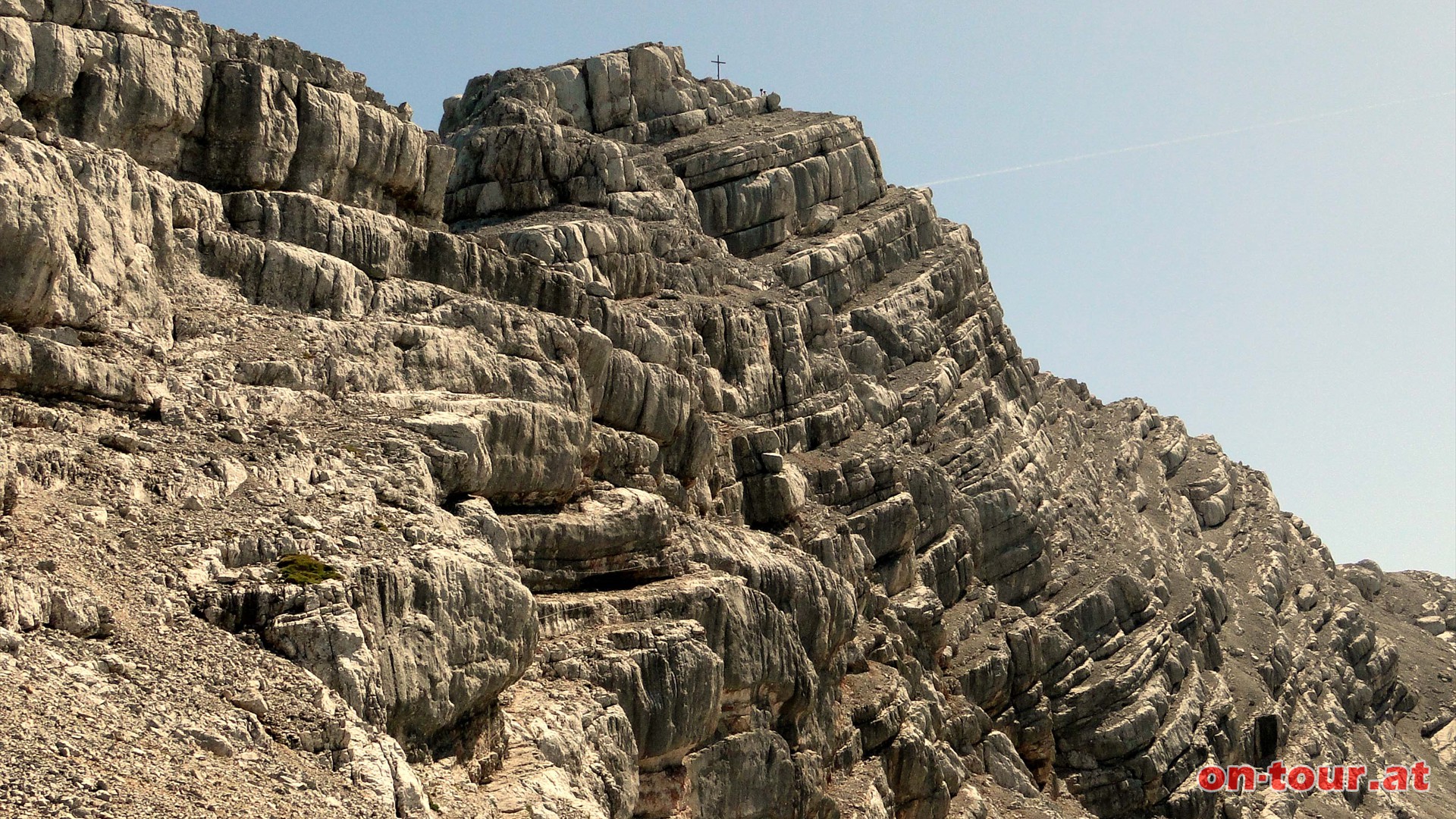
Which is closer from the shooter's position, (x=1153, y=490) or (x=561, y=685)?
(x=561, y=685)

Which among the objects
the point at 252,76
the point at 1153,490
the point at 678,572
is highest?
the point at 1153,490

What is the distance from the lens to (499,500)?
45188 mm

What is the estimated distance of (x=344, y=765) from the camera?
1107 inches

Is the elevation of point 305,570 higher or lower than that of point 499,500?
lower

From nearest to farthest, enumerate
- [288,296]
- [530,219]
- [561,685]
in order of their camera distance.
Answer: [561,685] → [288,296] → [530,219]

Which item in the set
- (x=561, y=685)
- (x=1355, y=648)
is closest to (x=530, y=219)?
(x=561, y=685)

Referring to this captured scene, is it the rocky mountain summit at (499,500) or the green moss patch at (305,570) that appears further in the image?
the green moss patch at (305,570)

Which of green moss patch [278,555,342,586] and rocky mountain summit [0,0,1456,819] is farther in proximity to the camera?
green moss patch [278,555,342,586]

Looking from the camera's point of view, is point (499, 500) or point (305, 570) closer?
point (305, 570)

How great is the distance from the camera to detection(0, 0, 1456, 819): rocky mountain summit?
95.2ft

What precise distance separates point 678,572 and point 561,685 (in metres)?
10.0

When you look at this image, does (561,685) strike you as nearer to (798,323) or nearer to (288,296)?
(288,296)

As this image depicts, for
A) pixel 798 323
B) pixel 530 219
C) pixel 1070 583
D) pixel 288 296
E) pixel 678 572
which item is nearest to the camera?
pixel 288 296

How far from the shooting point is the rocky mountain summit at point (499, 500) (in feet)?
95.2
